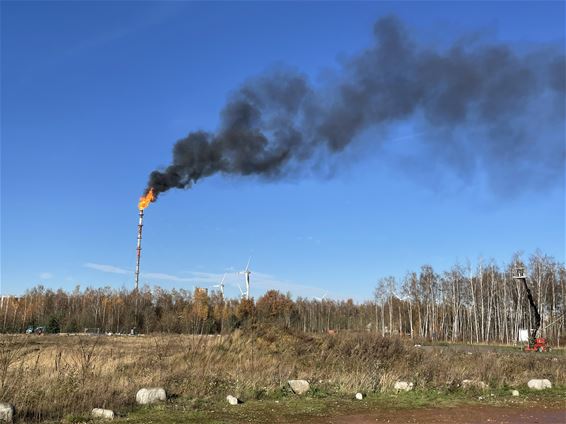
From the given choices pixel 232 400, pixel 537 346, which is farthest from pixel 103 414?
pixel 537 346

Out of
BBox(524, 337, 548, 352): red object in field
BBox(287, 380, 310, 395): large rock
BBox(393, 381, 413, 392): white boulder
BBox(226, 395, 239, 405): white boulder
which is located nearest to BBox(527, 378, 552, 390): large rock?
BBox(393, 381, 413, 392): white boulder

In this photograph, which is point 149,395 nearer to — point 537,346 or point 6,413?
point 6,413

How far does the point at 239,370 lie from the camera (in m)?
20.0

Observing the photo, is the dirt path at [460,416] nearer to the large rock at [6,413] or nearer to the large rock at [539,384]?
the large rock at [539,384]

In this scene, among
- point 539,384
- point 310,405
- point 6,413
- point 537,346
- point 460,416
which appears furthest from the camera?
point 537,346

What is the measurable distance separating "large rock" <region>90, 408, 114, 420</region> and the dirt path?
456 centimetres

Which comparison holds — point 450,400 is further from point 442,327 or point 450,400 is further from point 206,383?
point 442,327

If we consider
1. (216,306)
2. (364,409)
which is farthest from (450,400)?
(216,306)

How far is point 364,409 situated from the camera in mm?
14852

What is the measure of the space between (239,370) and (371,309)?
106m

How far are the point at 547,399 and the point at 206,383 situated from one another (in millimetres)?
11009

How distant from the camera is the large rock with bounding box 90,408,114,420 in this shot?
41.6 feet

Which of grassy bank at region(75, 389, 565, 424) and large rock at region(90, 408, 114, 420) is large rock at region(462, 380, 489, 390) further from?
large rock at region(90, 408, 114, 420)

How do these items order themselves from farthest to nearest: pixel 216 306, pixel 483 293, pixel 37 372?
pixel 216 306 → pixel 483 293 → pixel 37 372
